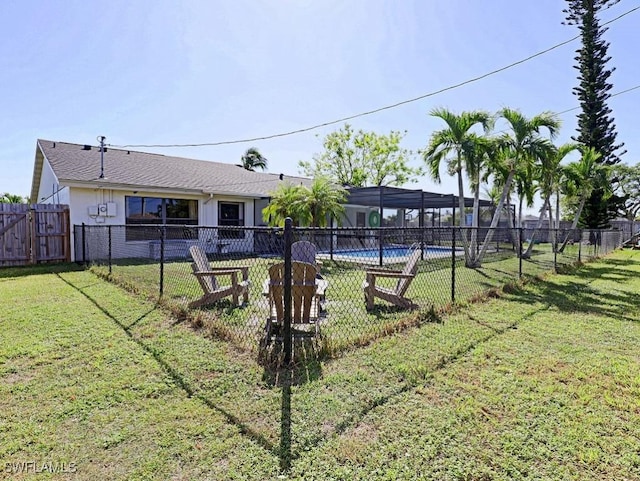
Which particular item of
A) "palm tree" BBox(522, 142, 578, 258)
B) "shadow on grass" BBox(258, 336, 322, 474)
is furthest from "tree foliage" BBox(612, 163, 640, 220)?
"shadow on grass" BBox(258, 336, 322, 474)

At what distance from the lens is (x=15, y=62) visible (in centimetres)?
1209

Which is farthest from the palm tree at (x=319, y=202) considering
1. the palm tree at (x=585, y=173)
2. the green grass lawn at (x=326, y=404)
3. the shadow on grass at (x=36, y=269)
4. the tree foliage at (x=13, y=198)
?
the tree foliage at (x=13, y=198)

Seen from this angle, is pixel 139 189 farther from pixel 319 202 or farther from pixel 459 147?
pixel 459 147

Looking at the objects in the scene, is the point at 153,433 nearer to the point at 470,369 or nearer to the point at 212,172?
the point at 470,369

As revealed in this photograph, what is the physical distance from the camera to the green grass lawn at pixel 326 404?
2266mm

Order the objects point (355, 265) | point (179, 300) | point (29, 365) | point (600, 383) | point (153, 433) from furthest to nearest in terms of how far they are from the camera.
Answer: point (355, 265), point (179, 300), point (29, 365), point (600, 383), point (153, 433)

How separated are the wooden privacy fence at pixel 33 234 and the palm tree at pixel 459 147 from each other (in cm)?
1185

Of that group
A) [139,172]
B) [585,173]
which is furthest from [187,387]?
[585,173]

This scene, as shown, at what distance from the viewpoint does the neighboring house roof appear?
12.2 m

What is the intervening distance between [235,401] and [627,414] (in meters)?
3.09

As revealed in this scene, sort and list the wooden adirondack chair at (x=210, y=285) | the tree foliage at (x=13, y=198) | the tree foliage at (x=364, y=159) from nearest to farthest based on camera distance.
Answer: the wooden adirondack chair at (x=210, y=285) → the tree foliage at (x=13, y=198) → the tree foliage at (x=364, y=159)

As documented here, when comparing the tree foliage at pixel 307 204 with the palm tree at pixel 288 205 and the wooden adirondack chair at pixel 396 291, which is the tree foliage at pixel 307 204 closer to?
the palm tree at pixel 288 205

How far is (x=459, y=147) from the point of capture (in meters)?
10.9

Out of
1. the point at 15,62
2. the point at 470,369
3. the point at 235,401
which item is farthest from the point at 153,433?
the point at 15,62
